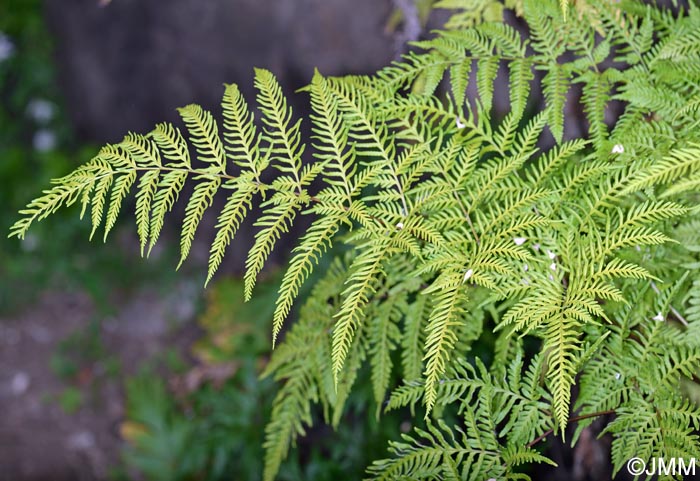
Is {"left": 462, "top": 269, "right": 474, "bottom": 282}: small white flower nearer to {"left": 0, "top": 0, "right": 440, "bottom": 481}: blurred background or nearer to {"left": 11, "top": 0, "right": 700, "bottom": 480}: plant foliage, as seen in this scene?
{"left": 11, "top": 0, "right": 700, "bottom": 480}: plant foliage

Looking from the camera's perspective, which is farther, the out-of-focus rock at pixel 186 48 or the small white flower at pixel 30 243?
the small white flower at pixel 30 243

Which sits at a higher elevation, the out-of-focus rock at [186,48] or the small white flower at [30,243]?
the out-of-focus rock at [186,48]

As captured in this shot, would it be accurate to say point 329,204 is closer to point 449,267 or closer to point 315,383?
point 449,267

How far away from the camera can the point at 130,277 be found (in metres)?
4.50

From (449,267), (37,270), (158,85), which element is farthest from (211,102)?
(449,267)

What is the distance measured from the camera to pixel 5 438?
4172 millimetres

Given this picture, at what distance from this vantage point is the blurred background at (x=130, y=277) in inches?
129

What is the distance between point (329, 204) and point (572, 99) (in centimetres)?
113

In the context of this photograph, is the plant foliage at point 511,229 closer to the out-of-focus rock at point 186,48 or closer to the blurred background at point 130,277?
the blurred background at point 130,277

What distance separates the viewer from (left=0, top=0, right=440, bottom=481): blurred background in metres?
3.28

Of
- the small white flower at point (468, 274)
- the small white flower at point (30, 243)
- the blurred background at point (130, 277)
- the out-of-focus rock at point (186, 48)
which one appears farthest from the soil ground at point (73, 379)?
the small white flower at point (468, 274)
